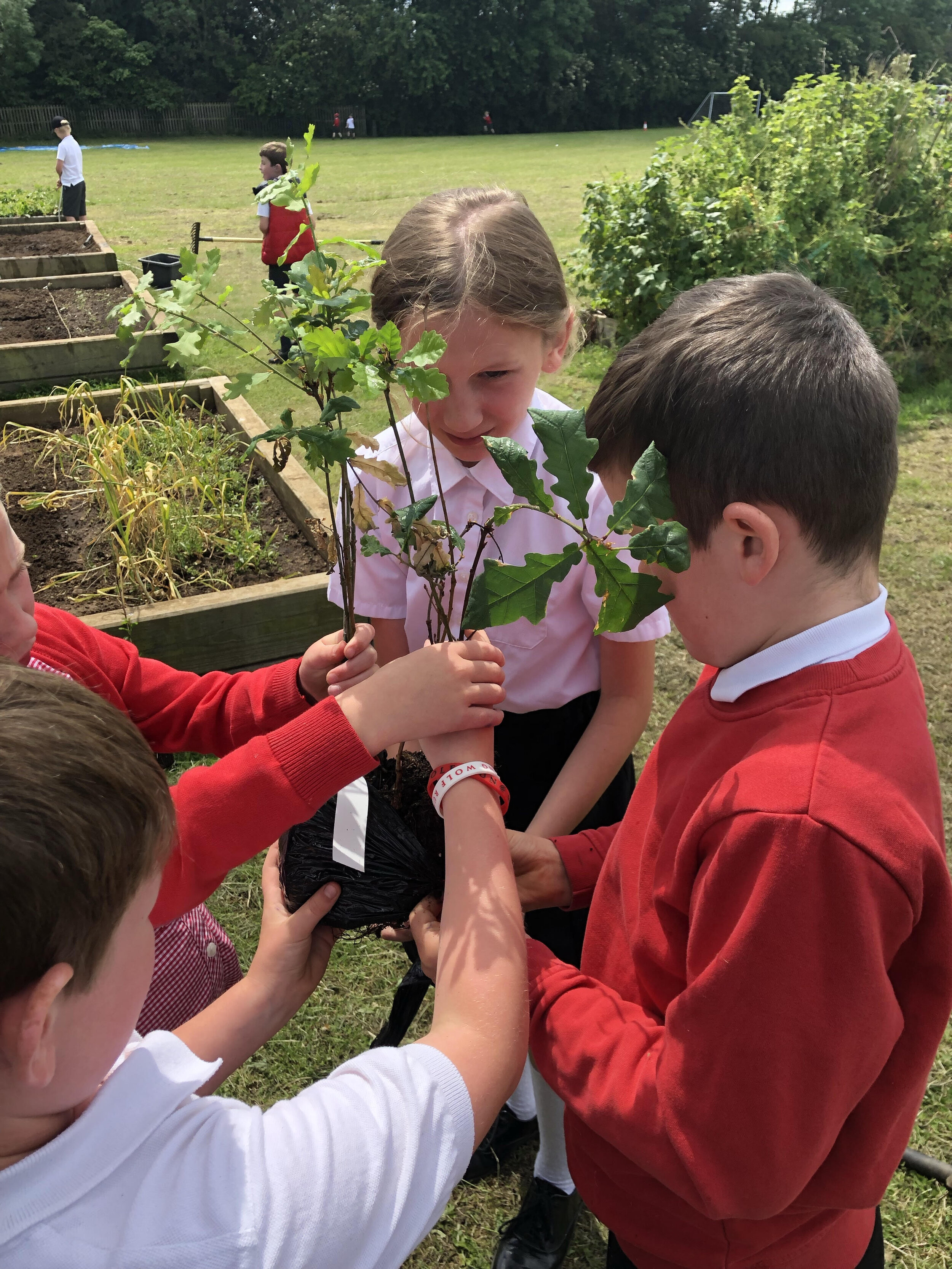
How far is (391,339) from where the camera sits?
1042 millimetres

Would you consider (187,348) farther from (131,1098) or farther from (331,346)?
(131,1098)

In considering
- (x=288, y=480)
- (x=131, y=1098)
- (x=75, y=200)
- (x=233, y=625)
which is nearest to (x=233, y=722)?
(x=131, y=1098)

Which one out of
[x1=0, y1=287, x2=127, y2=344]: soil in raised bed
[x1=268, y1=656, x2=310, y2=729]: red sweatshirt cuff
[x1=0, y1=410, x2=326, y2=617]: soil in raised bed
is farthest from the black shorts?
[x1=268, y1=656, x2=310, y2=729]: red sweatshirt cuff

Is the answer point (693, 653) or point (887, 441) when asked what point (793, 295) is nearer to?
point (887, 441)

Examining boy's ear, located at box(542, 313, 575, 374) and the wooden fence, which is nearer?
boy's ear, located at box(542, 313, 575, 374)

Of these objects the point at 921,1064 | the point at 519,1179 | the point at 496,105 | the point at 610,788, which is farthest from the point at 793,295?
the point at 496,105

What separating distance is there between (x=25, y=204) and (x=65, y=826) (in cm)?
1639

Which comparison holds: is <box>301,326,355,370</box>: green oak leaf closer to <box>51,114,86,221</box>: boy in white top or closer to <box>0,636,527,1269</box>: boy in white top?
<box>0,636,527,1269</box>: boy in white top

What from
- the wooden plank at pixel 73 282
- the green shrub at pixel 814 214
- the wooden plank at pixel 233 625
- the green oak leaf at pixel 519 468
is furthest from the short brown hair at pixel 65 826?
the wooden plank at pixel 73 282

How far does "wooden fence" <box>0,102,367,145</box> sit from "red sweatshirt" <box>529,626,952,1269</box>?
137ft

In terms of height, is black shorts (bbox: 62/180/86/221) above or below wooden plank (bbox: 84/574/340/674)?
above

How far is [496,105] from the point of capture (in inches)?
1698

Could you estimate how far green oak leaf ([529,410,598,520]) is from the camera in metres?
0.94

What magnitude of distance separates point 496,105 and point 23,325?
43029 millimetres
